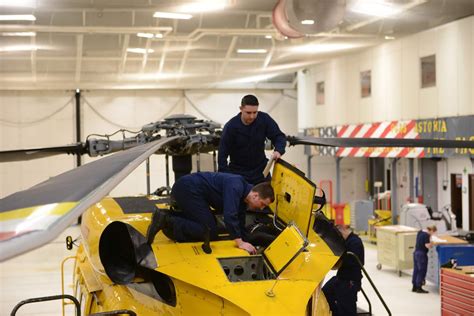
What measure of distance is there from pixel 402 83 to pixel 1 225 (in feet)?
51.9

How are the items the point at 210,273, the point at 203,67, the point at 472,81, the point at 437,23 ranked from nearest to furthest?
the point at 210,273, the point at 472,81, the point at 437,23, the point at 203,67

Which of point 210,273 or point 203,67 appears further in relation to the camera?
point 203,67

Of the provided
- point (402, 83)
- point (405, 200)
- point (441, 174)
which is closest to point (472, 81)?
point (402, 83)

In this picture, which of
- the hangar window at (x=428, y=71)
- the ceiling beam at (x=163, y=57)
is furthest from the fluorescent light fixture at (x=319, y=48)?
the ceiling beam at (x=163, y=57)

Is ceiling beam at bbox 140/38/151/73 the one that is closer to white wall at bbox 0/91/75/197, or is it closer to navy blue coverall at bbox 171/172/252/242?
white wall at bbox 0/91/75/197

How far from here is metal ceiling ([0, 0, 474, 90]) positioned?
1441 cm

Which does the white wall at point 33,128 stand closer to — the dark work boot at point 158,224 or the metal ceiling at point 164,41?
the metal ceiling at point 164,41

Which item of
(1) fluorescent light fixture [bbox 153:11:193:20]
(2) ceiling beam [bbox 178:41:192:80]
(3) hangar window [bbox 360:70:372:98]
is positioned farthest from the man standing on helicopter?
(3) hangar window [bbox 360:70:372:98]

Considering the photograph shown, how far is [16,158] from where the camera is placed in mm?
5520

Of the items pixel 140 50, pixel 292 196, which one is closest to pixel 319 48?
pixel 140 50

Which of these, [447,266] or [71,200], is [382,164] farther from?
[71,200]

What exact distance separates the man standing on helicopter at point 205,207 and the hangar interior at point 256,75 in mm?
7174

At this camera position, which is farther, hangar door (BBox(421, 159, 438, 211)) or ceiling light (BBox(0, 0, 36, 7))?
hangar door (BBox(421, 159, 438, 211))

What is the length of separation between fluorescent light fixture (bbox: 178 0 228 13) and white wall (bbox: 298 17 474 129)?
5294mm
